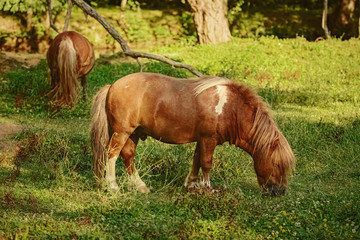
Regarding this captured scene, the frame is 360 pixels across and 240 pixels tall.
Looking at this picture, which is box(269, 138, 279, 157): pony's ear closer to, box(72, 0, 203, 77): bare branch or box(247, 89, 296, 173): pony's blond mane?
box(247, 89, 296, 173): pony's blond mane

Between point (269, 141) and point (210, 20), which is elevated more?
point (210, 20)

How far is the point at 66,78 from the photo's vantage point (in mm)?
11602

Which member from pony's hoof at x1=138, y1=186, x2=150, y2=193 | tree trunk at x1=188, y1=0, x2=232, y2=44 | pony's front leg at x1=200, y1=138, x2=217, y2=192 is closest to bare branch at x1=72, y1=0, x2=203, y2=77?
pony's front leg at x1=200, y1=138, x2=217, y2=192

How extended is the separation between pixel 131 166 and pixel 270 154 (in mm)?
1793

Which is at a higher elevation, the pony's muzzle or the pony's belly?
the pony's belly

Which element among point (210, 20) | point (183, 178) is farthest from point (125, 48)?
point (210, 20)

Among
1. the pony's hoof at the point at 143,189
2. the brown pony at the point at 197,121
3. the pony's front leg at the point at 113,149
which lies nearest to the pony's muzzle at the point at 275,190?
the brown pony at the point at 197,121

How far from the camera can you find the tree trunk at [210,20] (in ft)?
56.6

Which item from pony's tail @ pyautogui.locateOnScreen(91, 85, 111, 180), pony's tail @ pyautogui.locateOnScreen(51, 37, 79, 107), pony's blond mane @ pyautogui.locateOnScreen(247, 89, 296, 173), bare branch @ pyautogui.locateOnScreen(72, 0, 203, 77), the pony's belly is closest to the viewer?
bare branch @ pyautogui.locateOnScreen(72, 0, 203, 77)

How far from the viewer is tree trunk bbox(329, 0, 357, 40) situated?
19547mm

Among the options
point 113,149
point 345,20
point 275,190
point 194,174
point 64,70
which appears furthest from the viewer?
point 345,20

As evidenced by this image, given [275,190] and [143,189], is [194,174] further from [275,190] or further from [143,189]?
[275,190]

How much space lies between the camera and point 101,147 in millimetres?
7125

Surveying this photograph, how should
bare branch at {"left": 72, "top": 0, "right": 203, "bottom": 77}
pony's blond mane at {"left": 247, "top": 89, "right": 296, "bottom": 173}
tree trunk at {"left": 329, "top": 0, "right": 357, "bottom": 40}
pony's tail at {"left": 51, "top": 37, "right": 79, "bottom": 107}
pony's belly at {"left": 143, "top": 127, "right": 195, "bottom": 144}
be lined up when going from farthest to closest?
tree trunk at {"left": 329, "top": 0, "right": 357, "bottom": 40}
pony's tail at {"left": 51, "top": 37, "right": 79, "bottom": 107}
pony's belly at {"left": 143, "top": 127, "right": 195, "bottom": 144}
pony's blond mane at {"left": 247, "top": 89, "right": 296, "bottom": 173}
bare branch at {"left": 72, "top": 0, "right": 203, "bottom": 77}
